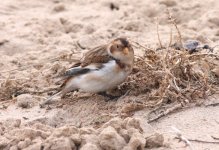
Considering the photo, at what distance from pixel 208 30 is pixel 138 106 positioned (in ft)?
8.25

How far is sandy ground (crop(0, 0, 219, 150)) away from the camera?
4.57 metres

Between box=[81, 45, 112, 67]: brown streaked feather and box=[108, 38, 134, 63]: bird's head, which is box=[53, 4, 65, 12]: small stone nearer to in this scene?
box=[81, 45, 112, 67]: brown streaked feather

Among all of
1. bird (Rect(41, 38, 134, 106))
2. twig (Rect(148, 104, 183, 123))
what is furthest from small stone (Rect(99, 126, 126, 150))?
bird (Rect(41, 38, 134, 106))

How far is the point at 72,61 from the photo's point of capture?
6574mm

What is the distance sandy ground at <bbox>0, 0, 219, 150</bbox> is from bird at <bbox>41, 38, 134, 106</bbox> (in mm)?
142

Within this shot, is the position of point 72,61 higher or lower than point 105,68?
lower

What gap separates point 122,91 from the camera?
5.72 m

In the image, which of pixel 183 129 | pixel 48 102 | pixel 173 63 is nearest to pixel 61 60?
pixel 48 102

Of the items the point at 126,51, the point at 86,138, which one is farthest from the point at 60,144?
the point at 126,51

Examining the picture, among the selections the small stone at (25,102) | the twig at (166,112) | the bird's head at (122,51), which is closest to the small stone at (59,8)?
the small stone at (25,102)

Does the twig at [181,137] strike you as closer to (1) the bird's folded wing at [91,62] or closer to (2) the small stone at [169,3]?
(1) the bird's folded wing at [91,62]

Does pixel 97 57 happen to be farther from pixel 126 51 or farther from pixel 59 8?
pixel 59 8

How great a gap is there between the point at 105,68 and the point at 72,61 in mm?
1134

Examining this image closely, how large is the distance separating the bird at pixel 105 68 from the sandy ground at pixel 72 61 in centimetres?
14
